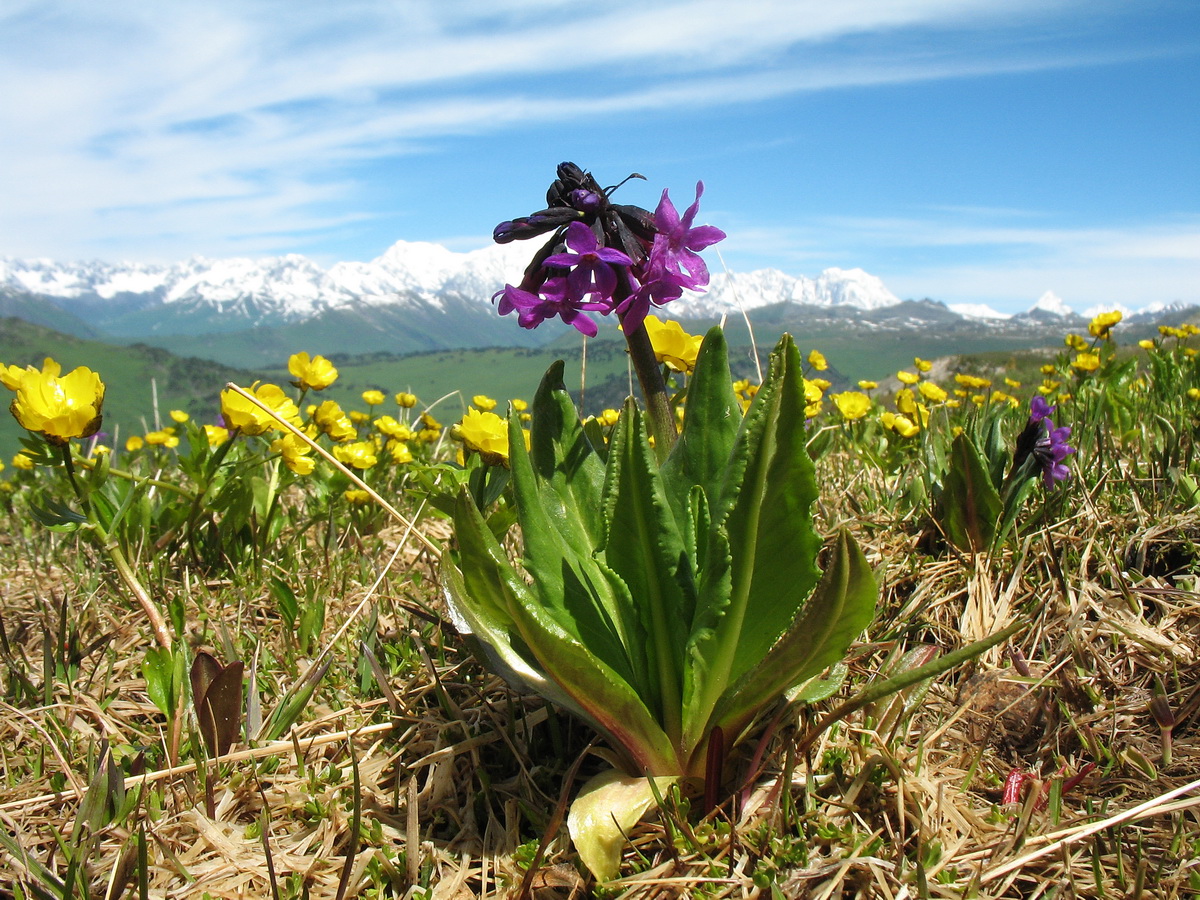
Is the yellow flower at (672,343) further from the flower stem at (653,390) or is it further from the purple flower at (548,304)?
the purple flower at (548,304)

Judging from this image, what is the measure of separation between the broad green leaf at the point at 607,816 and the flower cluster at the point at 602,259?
0.97m

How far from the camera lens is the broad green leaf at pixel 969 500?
2.44 metres

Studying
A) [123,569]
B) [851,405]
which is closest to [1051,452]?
[851,405]

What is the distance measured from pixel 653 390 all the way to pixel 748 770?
88cm

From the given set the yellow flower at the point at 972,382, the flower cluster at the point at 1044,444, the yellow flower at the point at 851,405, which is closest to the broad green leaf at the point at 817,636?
the flower cluster at the point at 1044,444

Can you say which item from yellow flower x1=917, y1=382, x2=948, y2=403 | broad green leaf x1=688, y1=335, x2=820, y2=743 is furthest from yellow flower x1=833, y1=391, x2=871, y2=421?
broad green leaf x1=688, y1=335, x2=820, y2=743

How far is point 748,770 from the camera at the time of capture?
5.73ft

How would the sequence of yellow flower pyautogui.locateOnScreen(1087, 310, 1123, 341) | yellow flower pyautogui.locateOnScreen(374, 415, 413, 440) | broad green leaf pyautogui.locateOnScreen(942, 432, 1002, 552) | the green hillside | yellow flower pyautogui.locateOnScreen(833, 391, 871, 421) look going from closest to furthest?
1. broad green leaf pyautogui.locateOnScreen(942, 432, 1002, 552)
2. yellow flower pyautogui.locateOnScreen(374, 415, 413, 440)
3. yellow flower pyautogui.locateOnScreen(833, 391, 871, 421)
4. yellow flower pyautogui.locateOnScreen(1087, 310, 1123, 341)
5. the green hillside

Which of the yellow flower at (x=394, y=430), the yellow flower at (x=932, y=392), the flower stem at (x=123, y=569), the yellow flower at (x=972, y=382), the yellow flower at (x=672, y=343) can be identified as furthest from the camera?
the yellow flower at (x=972, y=382)

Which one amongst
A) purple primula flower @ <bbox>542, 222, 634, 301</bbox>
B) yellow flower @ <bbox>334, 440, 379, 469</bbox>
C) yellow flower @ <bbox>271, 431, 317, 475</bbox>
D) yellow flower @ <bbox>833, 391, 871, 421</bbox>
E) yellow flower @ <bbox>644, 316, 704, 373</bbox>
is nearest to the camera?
purple primula flower @ <bbox>542, 222, 634, 301</bbox>

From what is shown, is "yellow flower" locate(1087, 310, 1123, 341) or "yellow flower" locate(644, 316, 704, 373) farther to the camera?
"yellow flower" locate(1087, 310, 1123, 341)

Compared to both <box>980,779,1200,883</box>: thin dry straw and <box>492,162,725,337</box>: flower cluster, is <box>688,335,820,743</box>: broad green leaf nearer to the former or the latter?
<box>492,162,725,337</box>: flower cluster

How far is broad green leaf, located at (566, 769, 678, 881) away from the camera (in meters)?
1.52

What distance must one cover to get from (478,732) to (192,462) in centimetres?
178
